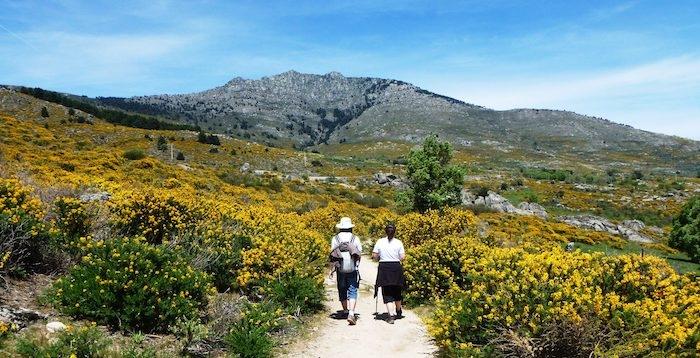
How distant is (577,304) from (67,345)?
589 centimetres

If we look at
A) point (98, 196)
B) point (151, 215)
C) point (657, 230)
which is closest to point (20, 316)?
point (151, 215)

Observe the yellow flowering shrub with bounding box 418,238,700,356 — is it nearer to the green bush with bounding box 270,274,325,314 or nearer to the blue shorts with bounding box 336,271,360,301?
the blue shorts with bounding box 336,271,360,301

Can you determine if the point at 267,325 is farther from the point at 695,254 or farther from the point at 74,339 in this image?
the point at 695,254

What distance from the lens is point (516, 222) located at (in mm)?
39812

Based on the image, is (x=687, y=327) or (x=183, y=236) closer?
(x=687, y=327)

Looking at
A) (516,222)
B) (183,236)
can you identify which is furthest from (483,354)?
(516,222)

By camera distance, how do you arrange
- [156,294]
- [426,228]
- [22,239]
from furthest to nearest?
[426,228] → [22,239] → [156,294]

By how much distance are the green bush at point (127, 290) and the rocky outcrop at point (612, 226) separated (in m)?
48.3

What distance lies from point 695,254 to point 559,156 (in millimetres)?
160272

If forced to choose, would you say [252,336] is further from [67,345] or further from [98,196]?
[98,196]

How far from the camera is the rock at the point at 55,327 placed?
612 cm

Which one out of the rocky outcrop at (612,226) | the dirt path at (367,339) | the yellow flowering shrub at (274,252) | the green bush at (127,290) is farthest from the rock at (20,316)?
the rocky outcrop at (612,226)

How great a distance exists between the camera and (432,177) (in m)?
24.9

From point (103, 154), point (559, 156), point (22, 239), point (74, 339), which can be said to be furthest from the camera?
point (559, 156)
